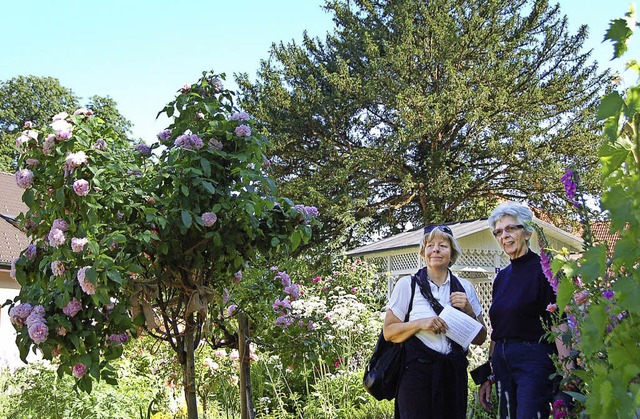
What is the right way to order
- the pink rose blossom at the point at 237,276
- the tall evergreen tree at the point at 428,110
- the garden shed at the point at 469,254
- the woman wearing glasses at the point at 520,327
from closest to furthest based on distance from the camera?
1. the woman wearing glasses at the point at 520,327
2. the pink rose blossom at the point at 237,276
3. the garden shed at the point at 469,254
4. the tall evergreen tree at the point at 428,110

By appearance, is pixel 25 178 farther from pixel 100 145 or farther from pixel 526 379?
pixel 526 379

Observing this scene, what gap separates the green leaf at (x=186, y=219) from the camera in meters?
2.65

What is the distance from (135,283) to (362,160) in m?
15.7

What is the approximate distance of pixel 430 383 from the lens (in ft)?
9.63

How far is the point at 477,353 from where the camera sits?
632 centimetres

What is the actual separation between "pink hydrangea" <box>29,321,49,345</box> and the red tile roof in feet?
34.6

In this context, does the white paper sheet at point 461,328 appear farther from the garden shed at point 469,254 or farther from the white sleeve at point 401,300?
the garden shed at point 469,254

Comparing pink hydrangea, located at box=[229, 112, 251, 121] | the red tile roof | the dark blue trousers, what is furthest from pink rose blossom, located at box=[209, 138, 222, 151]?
the red tile roof

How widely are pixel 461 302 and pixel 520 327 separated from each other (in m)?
0.32

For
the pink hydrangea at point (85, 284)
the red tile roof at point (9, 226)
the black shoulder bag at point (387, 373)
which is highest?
the red tile roof at point (9, 226)

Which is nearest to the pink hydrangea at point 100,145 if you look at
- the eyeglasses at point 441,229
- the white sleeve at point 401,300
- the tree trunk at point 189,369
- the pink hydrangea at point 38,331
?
the pink hydrangea at point 38,331

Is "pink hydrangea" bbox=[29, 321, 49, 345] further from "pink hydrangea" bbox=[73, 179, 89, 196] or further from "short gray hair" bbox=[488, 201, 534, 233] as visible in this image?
"short gray hair" bbox=[488, 201, 534, 233]

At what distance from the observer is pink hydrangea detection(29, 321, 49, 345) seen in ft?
8.31

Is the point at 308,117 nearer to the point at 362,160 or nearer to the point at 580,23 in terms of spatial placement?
the point at 362,160
